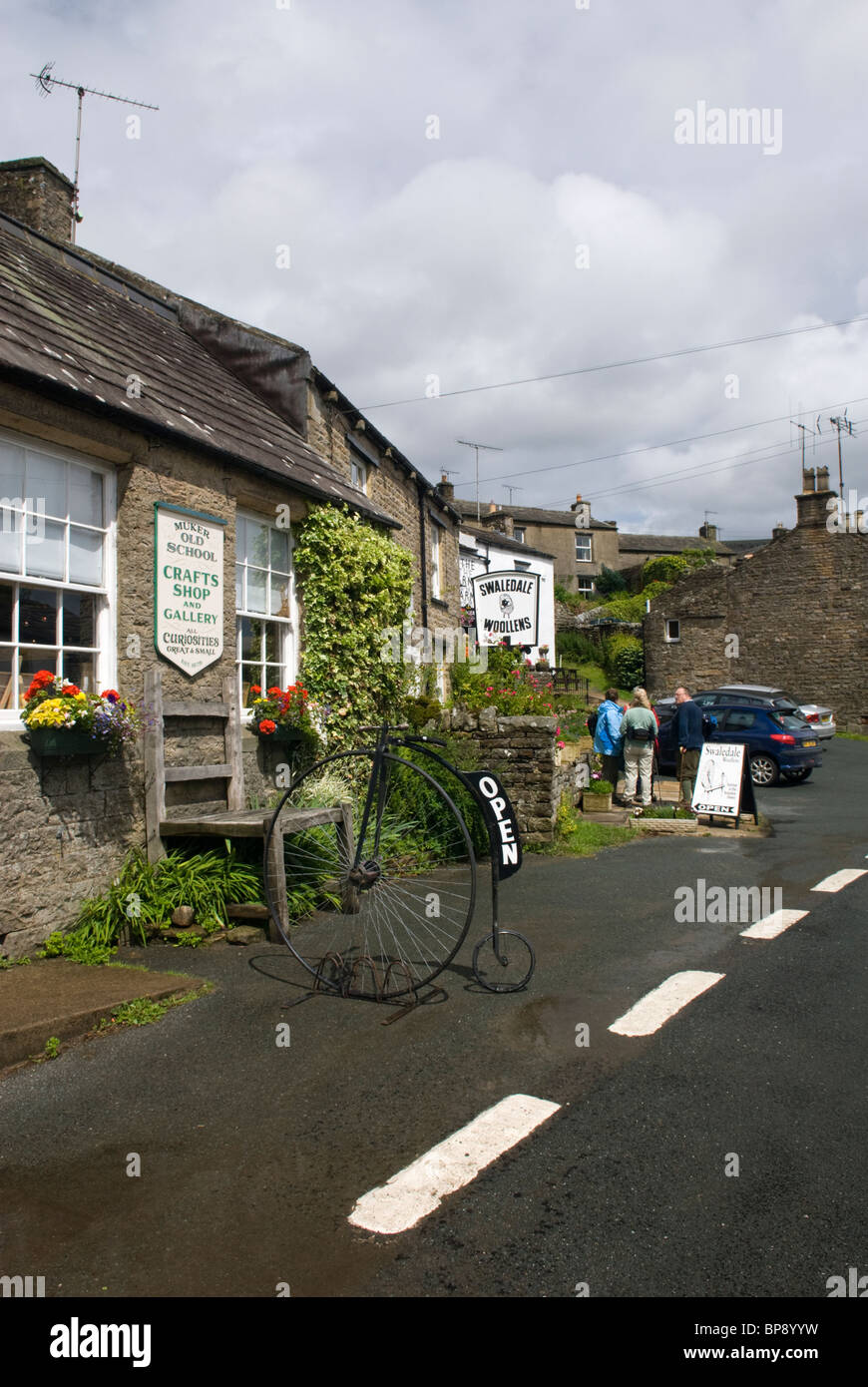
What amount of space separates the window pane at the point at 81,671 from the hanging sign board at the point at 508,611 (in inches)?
455

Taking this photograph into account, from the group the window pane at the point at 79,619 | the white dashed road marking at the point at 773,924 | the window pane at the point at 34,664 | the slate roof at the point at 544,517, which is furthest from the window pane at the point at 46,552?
the slate roof at the point at 544,517

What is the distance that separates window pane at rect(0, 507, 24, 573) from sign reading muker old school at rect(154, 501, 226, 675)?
1164 millimetres

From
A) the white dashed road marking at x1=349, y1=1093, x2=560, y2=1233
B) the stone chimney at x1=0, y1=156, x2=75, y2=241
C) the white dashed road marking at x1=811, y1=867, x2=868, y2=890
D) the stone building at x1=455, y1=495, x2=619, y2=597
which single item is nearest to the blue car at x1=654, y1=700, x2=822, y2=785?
the white dashed road marking at x1=811, y1=867, x2=868, y2=890

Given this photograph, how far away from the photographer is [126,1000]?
518 cm

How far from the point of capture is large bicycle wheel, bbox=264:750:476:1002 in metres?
5.80

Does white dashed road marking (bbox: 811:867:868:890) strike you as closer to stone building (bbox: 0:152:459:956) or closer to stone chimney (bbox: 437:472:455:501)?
stone building (bbox: 0:152:459:956)

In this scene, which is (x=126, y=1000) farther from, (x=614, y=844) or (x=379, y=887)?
(x=614, y=844)

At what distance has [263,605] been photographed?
9.12 meters

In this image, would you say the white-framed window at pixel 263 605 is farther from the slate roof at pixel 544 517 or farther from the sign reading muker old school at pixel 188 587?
the slate roof at pixel 544 517

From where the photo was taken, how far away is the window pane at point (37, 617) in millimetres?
6410

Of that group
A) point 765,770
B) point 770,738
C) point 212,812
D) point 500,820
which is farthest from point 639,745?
point 500,820

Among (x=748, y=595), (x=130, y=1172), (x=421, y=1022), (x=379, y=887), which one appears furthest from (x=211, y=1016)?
(x=748, y=595)

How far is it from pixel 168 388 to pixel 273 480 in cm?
125

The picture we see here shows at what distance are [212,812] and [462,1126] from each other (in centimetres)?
428
